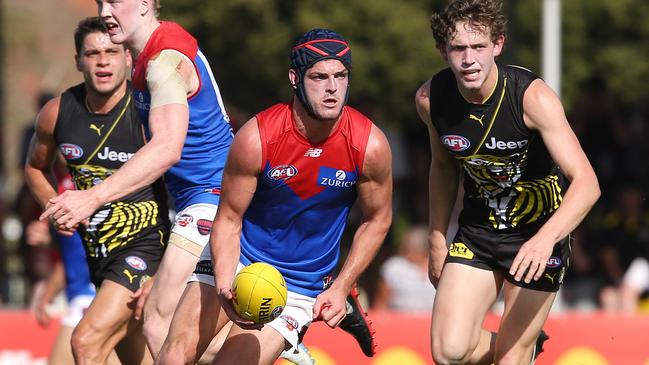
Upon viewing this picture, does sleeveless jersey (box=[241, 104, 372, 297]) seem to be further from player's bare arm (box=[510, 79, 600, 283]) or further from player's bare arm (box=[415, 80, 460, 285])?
player's bare arm (box=[510, 79, 600, 283])

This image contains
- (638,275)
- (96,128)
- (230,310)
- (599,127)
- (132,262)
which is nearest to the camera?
(230,310)

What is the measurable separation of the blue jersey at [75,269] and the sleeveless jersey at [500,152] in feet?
11.5

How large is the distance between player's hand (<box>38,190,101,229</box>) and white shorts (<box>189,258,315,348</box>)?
105 cm

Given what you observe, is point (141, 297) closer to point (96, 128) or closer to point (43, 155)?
point (96, 128)

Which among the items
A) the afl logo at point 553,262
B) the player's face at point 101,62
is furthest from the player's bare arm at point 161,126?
the afl logo at point 553,262

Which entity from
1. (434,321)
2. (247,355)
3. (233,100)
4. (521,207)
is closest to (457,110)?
(521,207)

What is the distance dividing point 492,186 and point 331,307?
1302 millimetres

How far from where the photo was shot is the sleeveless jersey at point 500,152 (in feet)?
21.3

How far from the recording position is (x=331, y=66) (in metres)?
5.98

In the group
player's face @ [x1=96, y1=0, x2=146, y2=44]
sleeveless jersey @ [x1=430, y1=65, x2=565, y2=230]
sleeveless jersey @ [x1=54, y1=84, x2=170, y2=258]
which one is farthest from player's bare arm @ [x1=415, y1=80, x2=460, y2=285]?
sleeveless jersey @ [x1=54, y1=84, x2=170, y2=258]

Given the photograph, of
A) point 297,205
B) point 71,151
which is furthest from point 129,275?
point 297,205

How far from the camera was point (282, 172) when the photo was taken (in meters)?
6.17

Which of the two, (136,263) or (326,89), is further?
(136,263)

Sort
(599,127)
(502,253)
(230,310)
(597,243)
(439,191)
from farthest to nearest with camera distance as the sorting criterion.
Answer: (599,127) < (597,243) < (439,191) < (502,253) < (230,310)
